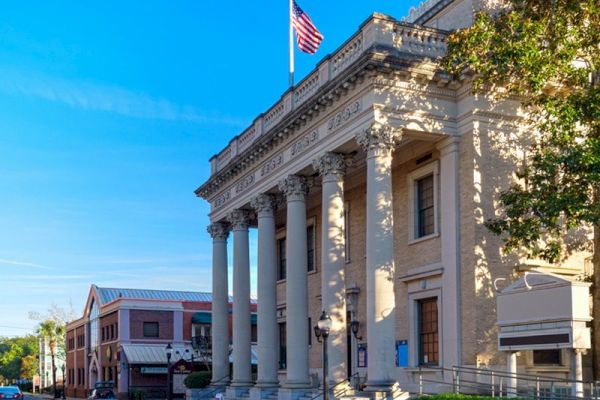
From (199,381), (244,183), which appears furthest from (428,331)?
(199,381)

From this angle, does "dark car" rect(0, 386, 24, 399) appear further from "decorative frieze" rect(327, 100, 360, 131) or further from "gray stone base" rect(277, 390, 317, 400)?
"decorative frieze" rect(327, 100, 360, 131)

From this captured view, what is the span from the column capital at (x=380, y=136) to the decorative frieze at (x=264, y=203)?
10447mm

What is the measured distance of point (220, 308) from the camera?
42.5m

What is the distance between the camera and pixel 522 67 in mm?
22297

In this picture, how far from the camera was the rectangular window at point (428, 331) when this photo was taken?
90.8 ft

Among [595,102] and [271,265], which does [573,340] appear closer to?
[595,102]

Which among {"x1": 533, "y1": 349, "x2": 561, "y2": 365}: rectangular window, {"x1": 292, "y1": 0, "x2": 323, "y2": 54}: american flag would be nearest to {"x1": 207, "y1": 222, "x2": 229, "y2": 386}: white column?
{"x1": 292, "y1": 0, "x2": 323, "y2": 54}: american flag

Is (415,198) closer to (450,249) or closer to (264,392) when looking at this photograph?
(450,249)

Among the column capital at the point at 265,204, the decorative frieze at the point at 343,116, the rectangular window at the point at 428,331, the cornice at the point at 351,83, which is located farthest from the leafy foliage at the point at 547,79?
the column capital at the point at 265,204

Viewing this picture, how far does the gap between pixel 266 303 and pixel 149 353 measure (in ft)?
113

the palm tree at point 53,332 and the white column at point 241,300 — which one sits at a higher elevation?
the white column at point 241,300

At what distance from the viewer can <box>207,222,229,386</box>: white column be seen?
41688 millimetres

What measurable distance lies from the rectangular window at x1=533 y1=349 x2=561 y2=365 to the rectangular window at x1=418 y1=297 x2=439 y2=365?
3225 mm

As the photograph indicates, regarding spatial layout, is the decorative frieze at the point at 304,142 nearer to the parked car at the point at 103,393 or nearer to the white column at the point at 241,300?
the white column at the point at 241,300
